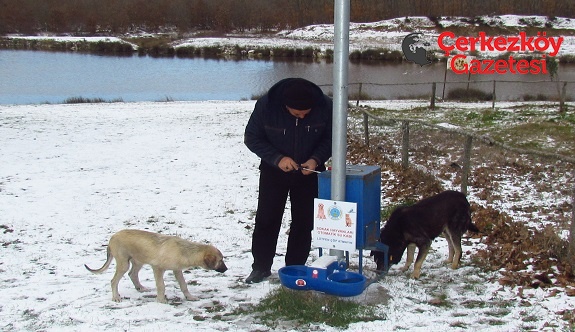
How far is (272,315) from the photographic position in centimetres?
458

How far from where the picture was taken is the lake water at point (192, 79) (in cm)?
2891

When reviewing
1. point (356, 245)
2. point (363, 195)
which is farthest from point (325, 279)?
point (363, 195)

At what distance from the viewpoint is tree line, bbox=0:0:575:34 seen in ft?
251

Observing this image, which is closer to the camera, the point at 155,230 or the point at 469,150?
the point at 155,230


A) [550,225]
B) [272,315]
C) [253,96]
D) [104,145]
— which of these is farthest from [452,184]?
[253,96]

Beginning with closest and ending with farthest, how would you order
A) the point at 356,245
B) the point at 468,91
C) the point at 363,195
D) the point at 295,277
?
the point at 295,277
the point at 363,195
the point at 356,245
the point at 468,91

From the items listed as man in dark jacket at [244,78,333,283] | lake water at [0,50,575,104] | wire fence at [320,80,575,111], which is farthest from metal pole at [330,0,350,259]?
lake water at [0,50,575,104]

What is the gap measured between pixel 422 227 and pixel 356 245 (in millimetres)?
909

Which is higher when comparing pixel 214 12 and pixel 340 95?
pixel 214 12

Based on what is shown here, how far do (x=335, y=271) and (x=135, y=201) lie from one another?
521cm

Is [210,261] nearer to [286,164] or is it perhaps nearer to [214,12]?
[286,164]

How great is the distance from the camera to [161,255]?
16.4 ft

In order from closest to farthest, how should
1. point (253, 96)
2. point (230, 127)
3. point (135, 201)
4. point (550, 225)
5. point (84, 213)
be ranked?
1. point (550, 225)
2. point (84, 213)
3. point (135, 201)
4. point (230, 127)
5. point (253, 96)

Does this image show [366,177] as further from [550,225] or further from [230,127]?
[230,127]
